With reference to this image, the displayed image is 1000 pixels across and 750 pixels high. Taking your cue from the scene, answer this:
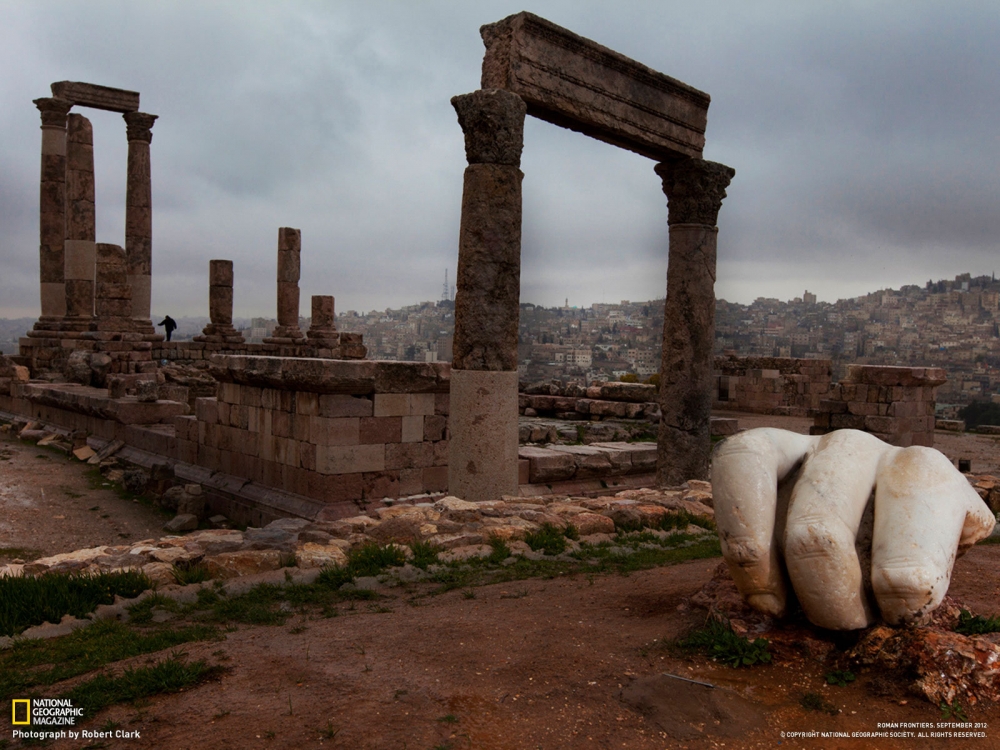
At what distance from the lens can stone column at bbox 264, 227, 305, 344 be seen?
89.3ft

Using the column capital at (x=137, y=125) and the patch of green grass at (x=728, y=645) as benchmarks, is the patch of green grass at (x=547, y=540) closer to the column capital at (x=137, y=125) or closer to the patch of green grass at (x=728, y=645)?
the patch of green grass at (x=728, y=645)

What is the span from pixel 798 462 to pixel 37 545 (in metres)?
8.31

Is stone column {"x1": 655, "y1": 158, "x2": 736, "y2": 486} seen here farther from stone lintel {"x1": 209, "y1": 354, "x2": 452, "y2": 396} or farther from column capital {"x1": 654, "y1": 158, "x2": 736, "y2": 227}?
stone lintel {"x1": 209, "y1": 354, "x2": 452, "y2": 396}

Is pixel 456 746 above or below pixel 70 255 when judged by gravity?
below

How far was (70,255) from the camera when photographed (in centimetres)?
2305

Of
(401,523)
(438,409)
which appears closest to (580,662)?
(401,523)

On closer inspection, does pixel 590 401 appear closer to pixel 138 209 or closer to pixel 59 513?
pixel 59 513

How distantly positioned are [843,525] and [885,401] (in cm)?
1312

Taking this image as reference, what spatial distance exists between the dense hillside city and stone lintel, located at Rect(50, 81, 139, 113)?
9.31 m

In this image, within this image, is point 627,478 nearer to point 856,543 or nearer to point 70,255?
point 856,543

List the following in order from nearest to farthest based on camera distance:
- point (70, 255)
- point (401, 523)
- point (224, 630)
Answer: point (224, 630) < point (401, 523) < point (70, 255)

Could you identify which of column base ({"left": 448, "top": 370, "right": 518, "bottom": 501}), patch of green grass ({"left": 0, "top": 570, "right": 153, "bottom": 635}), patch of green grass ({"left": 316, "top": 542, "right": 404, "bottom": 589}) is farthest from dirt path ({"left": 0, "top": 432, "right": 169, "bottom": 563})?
patch of green grass ({"left": 316, "top": 542, "right": 404, "bottom": 589})

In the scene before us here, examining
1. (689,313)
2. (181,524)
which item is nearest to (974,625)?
(689,313)

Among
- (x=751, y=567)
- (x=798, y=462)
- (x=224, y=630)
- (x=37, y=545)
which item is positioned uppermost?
(x=798, y=462)
